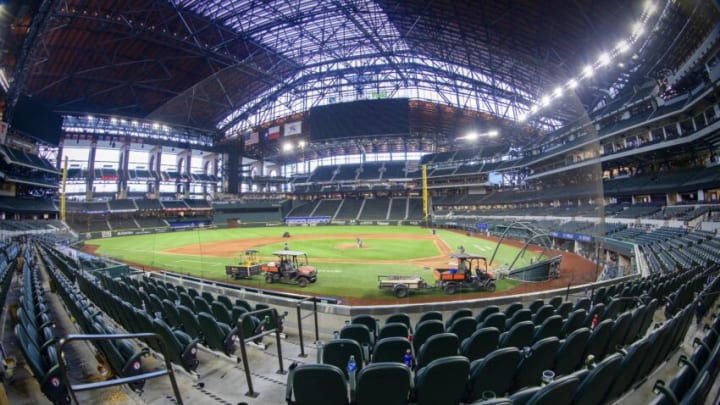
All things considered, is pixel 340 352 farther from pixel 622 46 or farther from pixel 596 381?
pixel 622 46

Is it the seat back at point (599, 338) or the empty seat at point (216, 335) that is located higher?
the seat back at point (599, 338)

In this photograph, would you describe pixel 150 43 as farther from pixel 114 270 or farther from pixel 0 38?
pixel 114 270

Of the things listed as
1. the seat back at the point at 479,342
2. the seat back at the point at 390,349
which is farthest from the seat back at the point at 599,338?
the seat back at the point at 390,349

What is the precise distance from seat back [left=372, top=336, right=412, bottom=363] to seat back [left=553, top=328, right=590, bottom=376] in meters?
2.09

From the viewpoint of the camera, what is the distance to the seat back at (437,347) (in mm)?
4445

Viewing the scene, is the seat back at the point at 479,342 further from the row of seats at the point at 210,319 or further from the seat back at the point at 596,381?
the row of seats at the point at 210,319

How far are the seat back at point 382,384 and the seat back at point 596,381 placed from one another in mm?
1536

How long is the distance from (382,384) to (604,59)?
A: 4274 centimetres

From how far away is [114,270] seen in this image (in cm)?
1576

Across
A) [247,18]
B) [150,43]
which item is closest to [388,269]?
[247,18]

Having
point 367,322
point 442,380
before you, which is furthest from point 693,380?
point 367,322

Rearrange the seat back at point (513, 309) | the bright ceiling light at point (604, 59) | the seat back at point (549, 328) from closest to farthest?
the seat back at point (549, 328)
the seat back at point (513, 309)
the bright ceiling light at point (604, 59)

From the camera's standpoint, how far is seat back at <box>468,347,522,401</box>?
356 centimetres

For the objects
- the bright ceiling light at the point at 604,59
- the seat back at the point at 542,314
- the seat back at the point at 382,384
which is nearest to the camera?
the seat back at the point at 382,384
